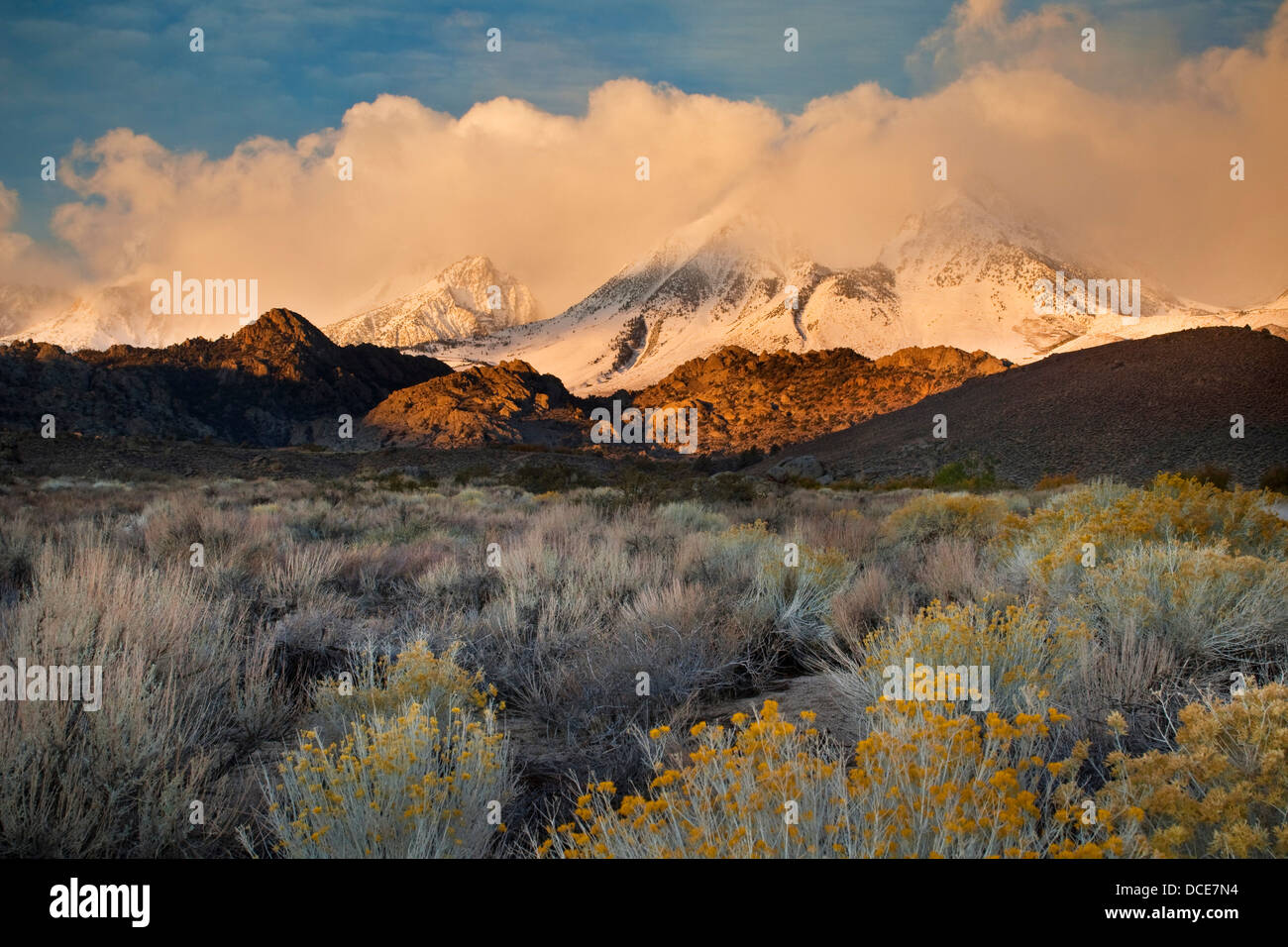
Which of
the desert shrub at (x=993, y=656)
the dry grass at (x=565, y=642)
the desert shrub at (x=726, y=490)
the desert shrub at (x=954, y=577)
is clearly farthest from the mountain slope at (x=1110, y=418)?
the desert shrub at (x=993, y=656)

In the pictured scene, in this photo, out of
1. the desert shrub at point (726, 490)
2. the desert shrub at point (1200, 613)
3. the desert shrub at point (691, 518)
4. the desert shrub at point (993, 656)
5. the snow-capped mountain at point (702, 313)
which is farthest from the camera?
the snow-capped mountain at point (702, 313)

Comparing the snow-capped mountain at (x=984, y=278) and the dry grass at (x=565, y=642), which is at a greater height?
the snow-capped mountain at (x=984, y=278)

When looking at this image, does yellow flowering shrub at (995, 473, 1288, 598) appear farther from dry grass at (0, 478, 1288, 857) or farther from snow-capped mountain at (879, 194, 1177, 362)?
snow-capped mountain at (879, 194, 1177, 362)

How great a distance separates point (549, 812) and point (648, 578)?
332 centimetres

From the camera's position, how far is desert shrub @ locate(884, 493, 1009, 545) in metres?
9.06

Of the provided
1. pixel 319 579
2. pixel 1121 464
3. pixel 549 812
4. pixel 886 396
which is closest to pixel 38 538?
pixel 319 579

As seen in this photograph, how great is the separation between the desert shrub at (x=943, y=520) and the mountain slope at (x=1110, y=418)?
110 ft

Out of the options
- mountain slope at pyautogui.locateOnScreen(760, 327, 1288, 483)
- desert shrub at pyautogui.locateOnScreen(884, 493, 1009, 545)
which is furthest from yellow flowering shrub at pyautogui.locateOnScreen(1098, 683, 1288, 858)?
mountain slope at pyautogui.locateOnScreen(760, 327, 1288, 483)

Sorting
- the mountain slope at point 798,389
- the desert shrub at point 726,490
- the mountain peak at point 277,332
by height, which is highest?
the mountain peak at point 277,332

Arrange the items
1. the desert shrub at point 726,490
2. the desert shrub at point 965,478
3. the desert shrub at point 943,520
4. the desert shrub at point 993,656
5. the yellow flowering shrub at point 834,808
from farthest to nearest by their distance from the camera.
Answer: the desert shrub at point 965,478 → the desert shrub at point 726,490 → the desert shrub at point 943,520 → the desert shrub at point 993,656 → the yellow flowering shrub at point 834,808

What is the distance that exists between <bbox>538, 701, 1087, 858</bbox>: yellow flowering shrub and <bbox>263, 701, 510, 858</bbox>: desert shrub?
35 cm

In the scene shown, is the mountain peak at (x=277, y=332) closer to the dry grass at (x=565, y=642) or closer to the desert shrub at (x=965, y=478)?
the desert shrub at (x=965, y=478)

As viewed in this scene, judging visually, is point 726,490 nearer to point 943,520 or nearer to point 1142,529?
point 943,520

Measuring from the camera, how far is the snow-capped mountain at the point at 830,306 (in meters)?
123
